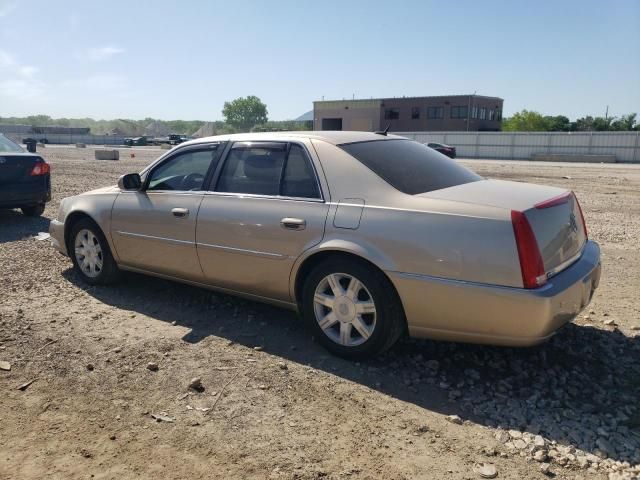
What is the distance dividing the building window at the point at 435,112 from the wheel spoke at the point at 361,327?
256ft

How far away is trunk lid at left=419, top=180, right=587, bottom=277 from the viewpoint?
338cm

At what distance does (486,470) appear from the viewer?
9.00 ft

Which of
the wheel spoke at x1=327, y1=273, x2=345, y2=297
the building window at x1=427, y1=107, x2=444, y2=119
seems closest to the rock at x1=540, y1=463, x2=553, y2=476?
the wheel spoke at x1=327, y1=273, x2=345, y2=297

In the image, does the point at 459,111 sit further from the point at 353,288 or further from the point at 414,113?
the point at 353,288

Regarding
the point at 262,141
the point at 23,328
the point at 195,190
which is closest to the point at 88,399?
the point at 23,328

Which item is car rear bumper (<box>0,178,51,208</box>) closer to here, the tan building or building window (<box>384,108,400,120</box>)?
the tan building

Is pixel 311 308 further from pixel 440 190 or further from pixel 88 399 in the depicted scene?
pixel 88 399

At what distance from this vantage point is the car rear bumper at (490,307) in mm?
3246

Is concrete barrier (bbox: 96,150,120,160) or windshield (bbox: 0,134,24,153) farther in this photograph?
concrete barrier (bbox: 96,150,120,160)

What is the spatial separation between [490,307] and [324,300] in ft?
3.92

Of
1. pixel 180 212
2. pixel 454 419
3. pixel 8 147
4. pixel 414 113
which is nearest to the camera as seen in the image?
pixel 454 419

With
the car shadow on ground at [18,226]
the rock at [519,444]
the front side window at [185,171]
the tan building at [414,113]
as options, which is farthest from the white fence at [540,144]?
the rock at [519,444]

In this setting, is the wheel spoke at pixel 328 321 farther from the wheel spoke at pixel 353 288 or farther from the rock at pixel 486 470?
the rock at pixel 486 470

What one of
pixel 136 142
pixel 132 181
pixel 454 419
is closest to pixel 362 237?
pixel 454 419
